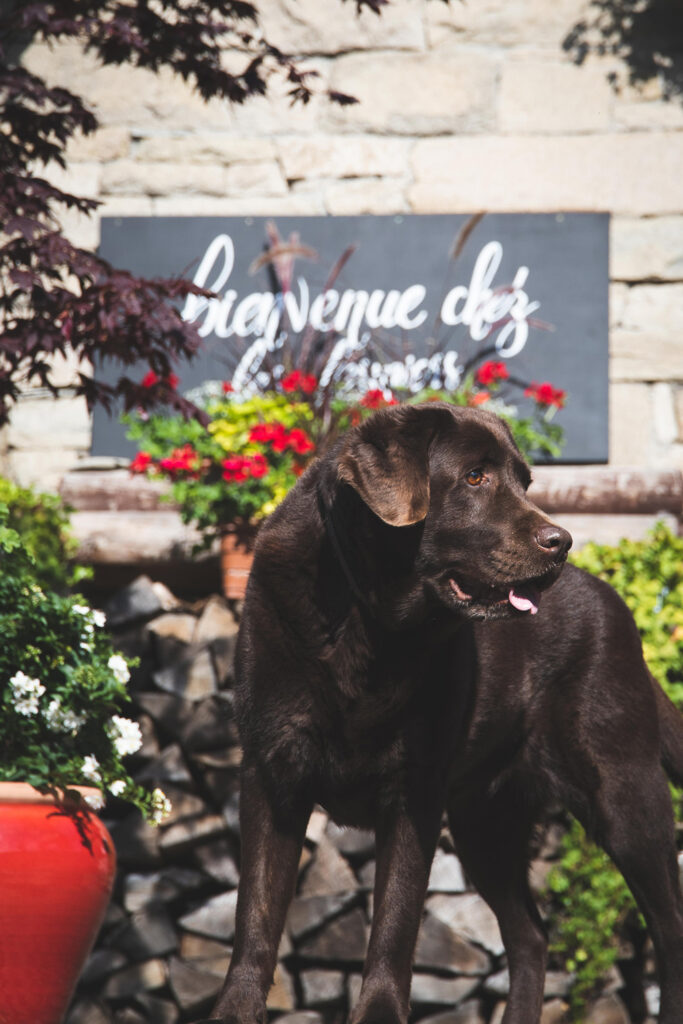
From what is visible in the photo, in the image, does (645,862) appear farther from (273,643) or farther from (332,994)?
(332,994)

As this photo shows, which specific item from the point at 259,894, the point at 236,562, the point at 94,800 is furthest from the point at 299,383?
the point at 259,894

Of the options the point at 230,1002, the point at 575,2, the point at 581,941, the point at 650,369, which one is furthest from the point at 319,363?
the point at 230,1002

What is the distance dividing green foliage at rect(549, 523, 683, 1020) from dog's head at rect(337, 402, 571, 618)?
211 cm

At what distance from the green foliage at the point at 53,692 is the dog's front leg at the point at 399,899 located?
0.74 metres

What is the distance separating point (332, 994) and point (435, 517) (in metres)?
2.30

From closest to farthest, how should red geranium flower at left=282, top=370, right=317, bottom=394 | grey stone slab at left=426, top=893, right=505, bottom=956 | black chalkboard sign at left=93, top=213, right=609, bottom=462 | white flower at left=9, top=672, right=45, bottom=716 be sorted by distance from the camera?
white flower at left=9, top=672, right=45, bottom=716
grey stone slab at left=426, top=893, right=505, bottom=956
red geranium flower at left=282, top=370, right=317, bottom=394
black chalkboard sign at left=93, top=213, right=609, bottom=462

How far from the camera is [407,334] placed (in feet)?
20.1

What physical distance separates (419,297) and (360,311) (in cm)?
33

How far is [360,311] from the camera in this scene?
617cm

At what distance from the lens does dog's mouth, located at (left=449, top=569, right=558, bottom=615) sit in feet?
7.53

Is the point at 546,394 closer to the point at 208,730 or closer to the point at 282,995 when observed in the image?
the point at 208,730

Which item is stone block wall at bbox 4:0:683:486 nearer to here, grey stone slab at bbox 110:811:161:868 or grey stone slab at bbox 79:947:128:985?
grey stone slab at bbox 110:811:161:868

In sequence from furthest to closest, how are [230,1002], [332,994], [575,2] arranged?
[575,2] < [332,994] < [230,1002]

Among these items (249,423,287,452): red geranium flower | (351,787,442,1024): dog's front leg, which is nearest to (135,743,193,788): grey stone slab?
(249,423,287,452): red geranium flower
